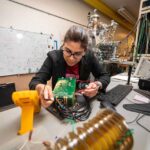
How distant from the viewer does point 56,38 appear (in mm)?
3113

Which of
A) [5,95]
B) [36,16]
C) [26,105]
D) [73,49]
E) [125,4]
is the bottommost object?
[5,95]

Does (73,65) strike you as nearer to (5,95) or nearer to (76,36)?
(76,36)

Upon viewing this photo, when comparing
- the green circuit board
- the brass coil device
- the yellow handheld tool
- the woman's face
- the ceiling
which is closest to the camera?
the brass coil device

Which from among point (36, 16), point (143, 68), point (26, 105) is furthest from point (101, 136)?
point (36, 16)

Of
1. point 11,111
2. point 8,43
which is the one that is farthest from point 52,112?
point 8,43

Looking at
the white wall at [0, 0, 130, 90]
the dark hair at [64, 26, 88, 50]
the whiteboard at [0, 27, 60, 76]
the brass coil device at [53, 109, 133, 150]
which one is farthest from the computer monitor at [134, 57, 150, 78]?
the white wall at [0, 0, 130, 90]

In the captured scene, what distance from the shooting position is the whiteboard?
229cm

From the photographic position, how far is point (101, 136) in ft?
1.09

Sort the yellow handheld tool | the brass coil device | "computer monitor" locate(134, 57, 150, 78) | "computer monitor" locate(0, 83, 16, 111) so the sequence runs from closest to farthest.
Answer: the brass coil device < the yellow handheld tool < "computer monitor" locate(134, 57, 150, 78) < "computer monitor" locate(0, 83, 16, 111)

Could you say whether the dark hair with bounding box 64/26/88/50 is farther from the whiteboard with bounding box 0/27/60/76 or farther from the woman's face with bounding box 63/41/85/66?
the whiteboard with bounding box 0/27/60/76

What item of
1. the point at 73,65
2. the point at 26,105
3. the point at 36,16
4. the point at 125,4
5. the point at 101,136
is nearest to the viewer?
the point at 101,136

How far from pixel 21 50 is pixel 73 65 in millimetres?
1648

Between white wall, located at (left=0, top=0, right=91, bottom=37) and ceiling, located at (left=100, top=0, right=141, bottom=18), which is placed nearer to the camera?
white wall, located at (left=0, top=0, right=91, bottom=37)

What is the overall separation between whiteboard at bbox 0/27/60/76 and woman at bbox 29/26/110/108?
58.3 inches
